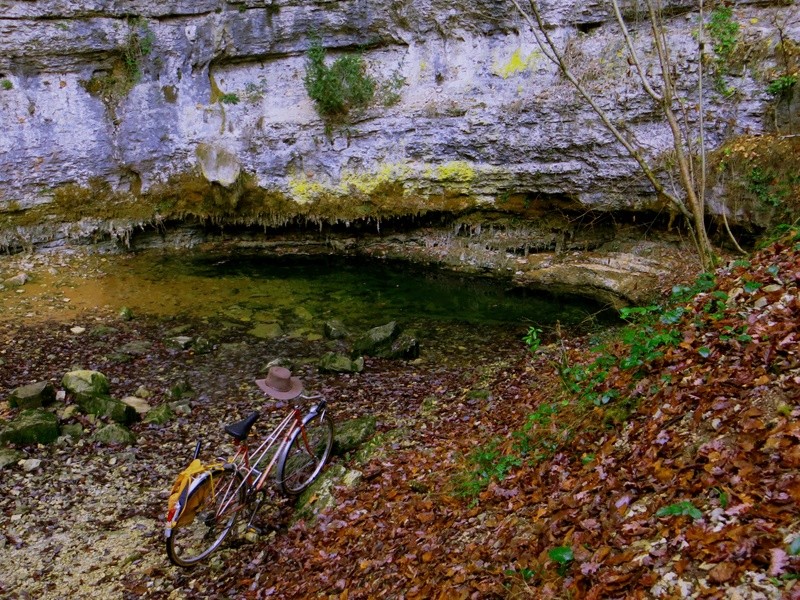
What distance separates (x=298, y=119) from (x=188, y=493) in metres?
13.2

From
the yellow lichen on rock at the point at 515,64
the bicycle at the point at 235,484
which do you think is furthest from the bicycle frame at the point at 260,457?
the yellow lichen on rock at the point at 515,64

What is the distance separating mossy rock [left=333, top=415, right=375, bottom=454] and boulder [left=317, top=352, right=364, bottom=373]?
1979mm

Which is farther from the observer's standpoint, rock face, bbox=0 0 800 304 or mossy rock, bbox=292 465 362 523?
rock face, bbox=0 0 800 304

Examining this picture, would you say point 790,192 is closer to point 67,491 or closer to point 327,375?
point 327,375

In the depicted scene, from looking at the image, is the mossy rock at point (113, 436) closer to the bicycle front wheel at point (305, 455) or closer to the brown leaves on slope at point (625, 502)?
the bicycle front wheel at point (305, 455)

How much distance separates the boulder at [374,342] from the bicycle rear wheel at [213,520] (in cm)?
459

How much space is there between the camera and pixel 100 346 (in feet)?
33.1

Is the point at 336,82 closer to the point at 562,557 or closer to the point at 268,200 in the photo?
the point at 268,200

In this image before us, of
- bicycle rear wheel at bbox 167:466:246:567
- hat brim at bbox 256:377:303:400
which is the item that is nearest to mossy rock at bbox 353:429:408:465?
hat brim at bbox 256:377:303:400

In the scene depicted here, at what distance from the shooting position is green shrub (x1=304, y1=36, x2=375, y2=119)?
49.4 feet

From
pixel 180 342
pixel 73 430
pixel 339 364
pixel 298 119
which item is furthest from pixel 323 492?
pixel 298 119

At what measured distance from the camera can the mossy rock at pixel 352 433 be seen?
6668 millimetres

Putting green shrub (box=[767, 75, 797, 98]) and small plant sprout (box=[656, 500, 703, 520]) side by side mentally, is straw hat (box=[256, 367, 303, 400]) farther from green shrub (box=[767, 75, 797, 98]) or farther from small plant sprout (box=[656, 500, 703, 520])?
green shrub (box=[767, 75, 797, 98])

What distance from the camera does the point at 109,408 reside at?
25.1ft
